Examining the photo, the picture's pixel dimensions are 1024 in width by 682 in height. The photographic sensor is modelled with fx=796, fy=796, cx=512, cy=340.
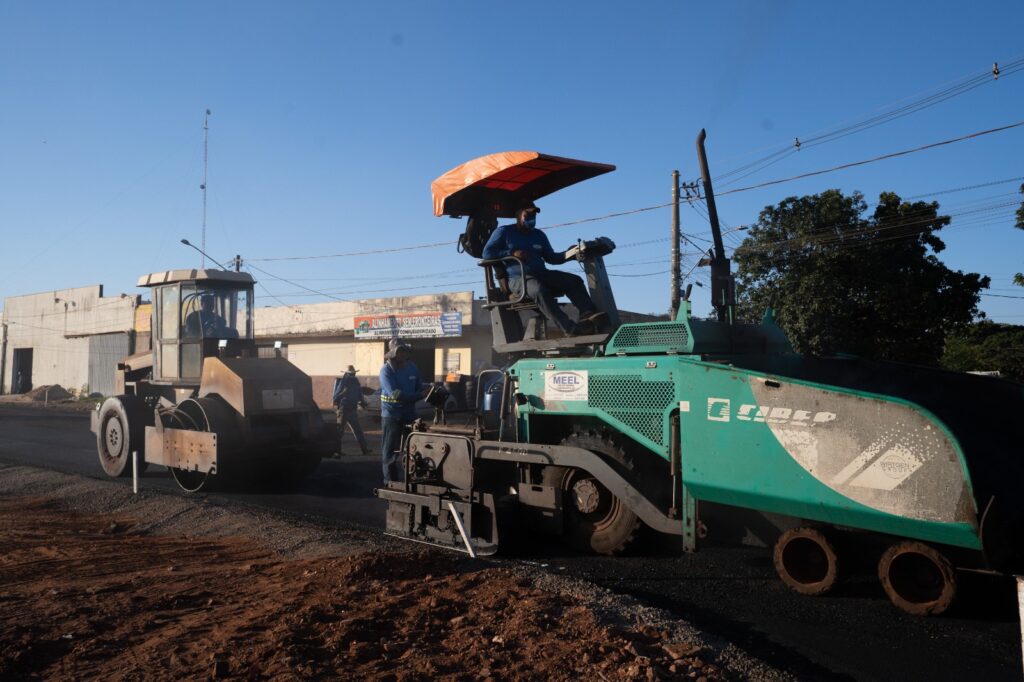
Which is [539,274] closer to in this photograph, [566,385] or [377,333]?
[566,385]

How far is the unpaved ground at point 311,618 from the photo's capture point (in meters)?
3.86

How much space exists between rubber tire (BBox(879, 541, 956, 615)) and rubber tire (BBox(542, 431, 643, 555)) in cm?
178

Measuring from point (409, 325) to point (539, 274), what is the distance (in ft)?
71.7

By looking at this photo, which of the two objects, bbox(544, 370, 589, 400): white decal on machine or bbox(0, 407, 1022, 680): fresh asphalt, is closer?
bbox(0, 407, 1022, 680): fresh asphalt

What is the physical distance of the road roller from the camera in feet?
33.0

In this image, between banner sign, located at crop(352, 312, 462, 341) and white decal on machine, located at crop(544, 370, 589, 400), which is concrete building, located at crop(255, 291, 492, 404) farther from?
white decal on machine, located at crop(544, 370, 589, 400)

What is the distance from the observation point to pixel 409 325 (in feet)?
92.6

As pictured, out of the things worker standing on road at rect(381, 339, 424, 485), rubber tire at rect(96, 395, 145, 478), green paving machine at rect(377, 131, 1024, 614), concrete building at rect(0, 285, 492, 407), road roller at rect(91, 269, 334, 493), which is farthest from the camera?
concrete building at rect(0, 285, 492, 407)

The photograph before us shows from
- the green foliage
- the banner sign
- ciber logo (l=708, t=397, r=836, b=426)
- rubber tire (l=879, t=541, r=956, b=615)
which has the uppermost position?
the banner sign

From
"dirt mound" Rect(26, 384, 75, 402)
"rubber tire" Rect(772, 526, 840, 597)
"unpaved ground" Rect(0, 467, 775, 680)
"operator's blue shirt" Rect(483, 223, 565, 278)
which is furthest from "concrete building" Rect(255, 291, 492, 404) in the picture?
"rubber tire" Rect(772, 526, 840, 597)

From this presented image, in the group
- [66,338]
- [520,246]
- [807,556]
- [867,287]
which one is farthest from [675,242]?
[66,338]

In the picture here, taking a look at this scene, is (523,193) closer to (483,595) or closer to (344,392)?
(483,595)

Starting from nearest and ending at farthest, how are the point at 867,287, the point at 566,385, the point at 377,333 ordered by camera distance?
the point at 566,385, the point at 867,287, the point at 377,333

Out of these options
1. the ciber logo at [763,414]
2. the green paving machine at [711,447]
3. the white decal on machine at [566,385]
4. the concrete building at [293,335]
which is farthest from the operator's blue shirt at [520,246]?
the concrete building at [293,335]
